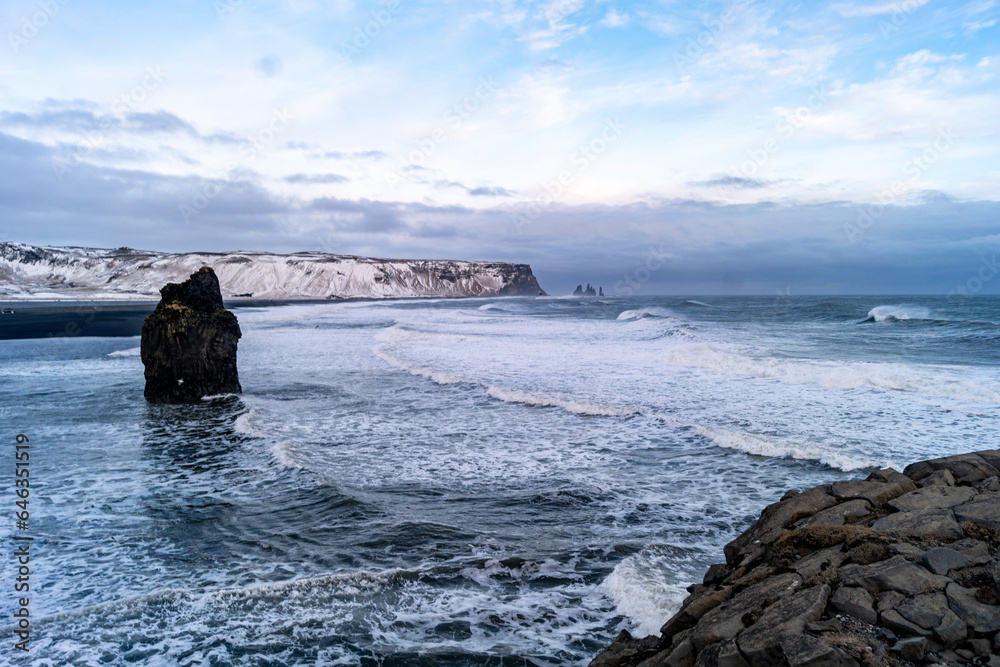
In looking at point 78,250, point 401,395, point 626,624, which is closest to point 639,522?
point 626,624

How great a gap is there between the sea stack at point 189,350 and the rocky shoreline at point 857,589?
1492 cm

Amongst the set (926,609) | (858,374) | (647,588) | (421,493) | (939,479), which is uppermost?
(939,479)

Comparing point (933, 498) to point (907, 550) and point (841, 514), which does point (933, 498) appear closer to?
point (841, 514)

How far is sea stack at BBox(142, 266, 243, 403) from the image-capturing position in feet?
50.8

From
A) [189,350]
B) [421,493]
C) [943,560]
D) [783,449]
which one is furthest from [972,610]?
[189,350]

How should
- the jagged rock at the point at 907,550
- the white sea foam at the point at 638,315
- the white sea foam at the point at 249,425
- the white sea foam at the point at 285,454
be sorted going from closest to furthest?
the jagged rock at the point at 907,550
the white sea foam at the point at 285,454
the white sea foam at the point at 249,425
the white sea foam at the point at 638,315

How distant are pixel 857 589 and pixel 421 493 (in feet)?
20.2

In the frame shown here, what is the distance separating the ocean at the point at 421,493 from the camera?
511cm

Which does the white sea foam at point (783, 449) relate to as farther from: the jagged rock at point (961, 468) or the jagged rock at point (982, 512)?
the jagged rock at point (982, 512)

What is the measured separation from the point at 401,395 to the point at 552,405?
4653 millimetres

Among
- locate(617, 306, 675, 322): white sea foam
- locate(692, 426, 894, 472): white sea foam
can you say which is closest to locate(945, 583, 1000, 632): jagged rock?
locate(692, 426, 894, 472): white sea foam

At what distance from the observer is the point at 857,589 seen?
3.54 metres

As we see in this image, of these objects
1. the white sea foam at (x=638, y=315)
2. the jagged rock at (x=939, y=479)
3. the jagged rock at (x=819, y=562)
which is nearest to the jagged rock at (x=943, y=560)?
the jagged rock at (x=819, y=562)

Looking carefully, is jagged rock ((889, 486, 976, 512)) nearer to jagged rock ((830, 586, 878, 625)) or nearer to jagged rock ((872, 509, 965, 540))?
jagged rock ((872, 509, 965, 540))
